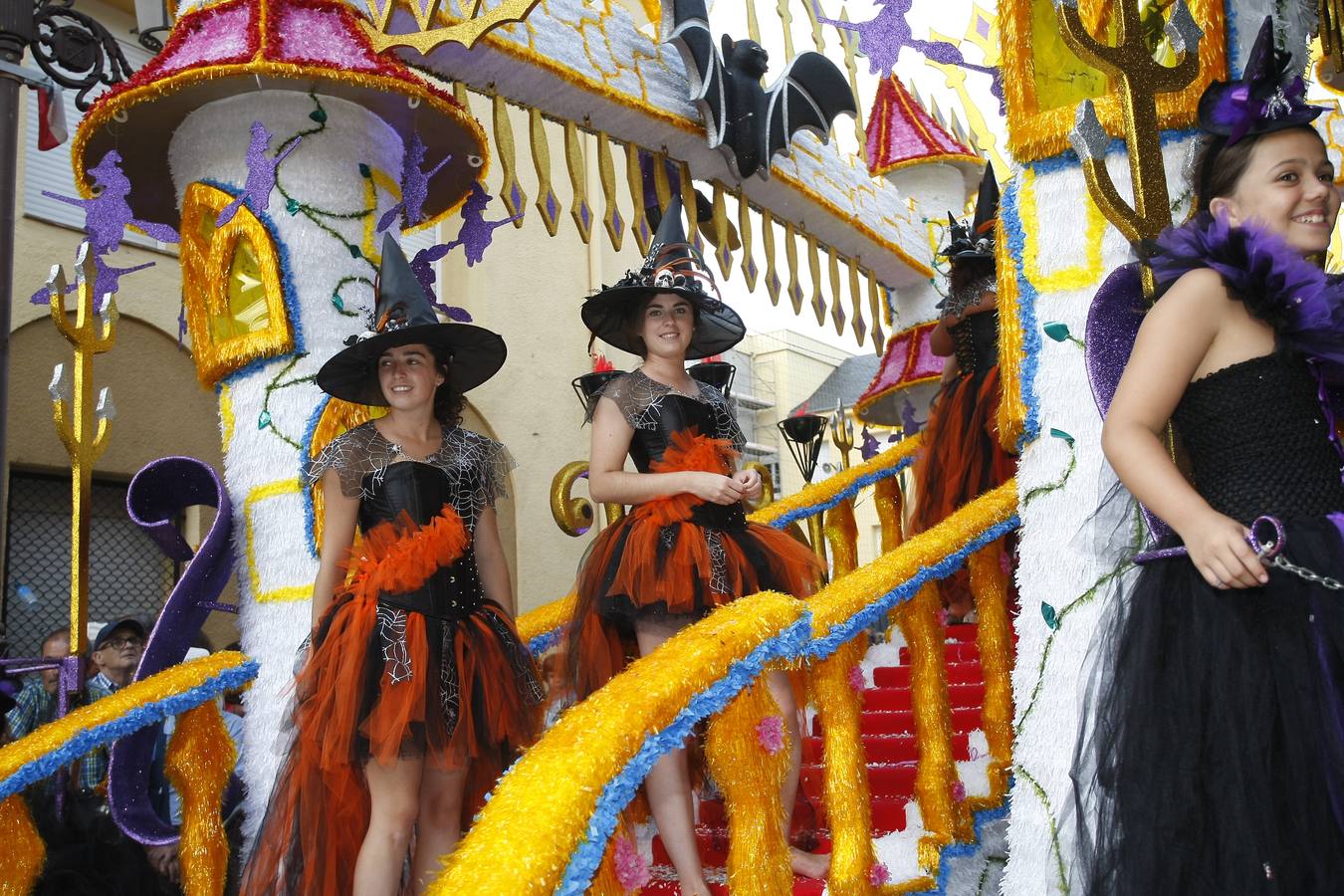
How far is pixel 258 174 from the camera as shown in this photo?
3.61 meters

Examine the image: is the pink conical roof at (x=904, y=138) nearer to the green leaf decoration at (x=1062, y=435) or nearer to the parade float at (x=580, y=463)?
the parade float at (x=580, y=463)

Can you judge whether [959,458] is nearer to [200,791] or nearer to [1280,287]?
[1280,287]

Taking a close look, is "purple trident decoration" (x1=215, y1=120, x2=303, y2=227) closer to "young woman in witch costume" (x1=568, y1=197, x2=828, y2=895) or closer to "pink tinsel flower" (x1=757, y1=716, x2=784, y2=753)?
"young woman in witch costume" (x1=568, y1=197, x2=828, y2=895)

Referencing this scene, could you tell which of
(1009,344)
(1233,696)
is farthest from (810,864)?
(1233,696)

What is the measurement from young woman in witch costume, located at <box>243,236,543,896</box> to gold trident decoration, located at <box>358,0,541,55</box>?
41.8 inches

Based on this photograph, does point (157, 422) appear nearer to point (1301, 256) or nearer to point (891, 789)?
point (891, 789)

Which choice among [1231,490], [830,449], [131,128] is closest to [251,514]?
[131,128]

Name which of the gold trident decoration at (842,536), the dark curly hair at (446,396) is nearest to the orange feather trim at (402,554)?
the dark curly hair at (446,396)

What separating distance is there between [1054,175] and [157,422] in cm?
668

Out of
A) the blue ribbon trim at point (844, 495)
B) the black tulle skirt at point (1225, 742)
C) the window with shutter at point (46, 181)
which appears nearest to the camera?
the black tulle skirt at point (1225, 742)

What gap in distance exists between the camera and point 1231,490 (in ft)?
6.08

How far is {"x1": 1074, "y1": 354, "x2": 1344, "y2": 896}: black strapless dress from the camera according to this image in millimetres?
1614

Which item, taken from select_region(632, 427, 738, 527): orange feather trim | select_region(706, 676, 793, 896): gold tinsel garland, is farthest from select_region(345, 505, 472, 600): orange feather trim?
select_region(706, 676, 793, 896): gold tinsel garland

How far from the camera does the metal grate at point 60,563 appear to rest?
712 centimetres
